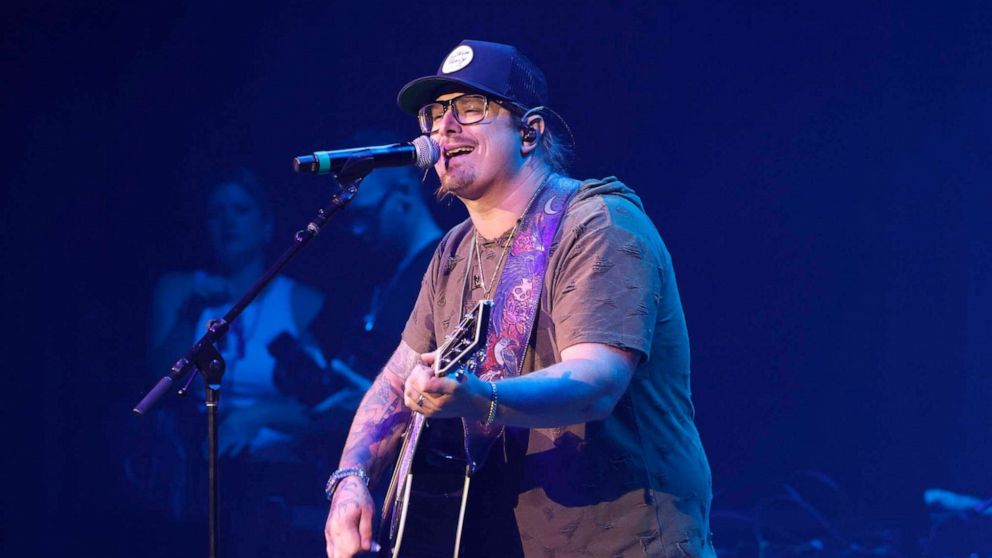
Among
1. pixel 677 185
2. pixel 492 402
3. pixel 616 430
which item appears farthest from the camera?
pixel 677 185

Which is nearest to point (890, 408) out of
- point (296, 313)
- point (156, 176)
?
point (296, 313)

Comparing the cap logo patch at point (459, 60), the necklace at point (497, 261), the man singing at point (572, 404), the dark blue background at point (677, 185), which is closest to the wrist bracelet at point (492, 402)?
the man singing at point (572, 404)

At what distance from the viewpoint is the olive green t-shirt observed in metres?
1.96

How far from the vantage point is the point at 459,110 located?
97.8 inches

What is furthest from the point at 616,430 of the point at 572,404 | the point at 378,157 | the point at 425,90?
the point at 425,90

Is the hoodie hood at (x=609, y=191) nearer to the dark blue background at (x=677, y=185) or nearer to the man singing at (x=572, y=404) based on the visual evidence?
the man singing at (x=572, y=404)

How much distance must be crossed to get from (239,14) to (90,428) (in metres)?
2.02

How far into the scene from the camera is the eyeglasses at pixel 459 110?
2.46 metres

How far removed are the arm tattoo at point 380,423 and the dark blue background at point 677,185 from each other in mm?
1944

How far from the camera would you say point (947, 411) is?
4.38m

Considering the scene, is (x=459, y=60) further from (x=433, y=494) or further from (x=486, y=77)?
(x=433, y=494)

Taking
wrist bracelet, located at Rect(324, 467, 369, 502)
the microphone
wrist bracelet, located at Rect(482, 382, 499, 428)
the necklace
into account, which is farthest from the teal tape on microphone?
wrist bracelet, located at Rect(482, 382, 499, 428)

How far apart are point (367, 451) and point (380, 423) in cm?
9

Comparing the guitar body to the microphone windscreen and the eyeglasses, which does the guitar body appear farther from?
the eyeglasses
